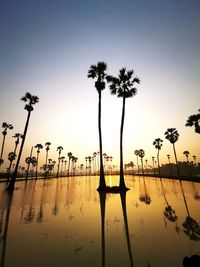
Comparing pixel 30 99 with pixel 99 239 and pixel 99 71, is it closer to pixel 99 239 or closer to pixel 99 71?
pixel 99 71

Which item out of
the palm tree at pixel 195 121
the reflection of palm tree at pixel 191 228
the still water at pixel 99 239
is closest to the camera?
the still water at pixel 99 239

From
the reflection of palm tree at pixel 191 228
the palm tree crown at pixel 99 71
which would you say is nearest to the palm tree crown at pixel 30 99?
the palm tree crown at pixel 99 71

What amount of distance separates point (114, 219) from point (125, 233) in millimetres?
2577

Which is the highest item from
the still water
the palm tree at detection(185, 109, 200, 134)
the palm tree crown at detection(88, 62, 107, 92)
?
the palm tree crown at detection(88, 62, 107, 92)

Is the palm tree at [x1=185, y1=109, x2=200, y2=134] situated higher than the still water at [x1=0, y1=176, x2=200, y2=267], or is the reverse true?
the palm tree at [x1=185, y1=109, x2=200, y2=134]

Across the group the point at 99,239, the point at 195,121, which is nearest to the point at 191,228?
the point at 99,239

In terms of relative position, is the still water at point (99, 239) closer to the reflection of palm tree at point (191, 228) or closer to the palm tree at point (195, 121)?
the reflection of palm tree at point (191, 228)

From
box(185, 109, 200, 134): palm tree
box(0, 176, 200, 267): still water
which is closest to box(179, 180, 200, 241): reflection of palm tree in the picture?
box(0, 176, 200, 267): still water

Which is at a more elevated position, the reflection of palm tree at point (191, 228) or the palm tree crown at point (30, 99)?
the palm tree crown at point (30, 99)

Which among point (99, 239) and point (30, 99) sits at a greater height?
point (30, 99)

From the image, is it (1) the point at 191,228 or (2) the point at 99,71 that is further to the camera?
(2) the point at 99,71

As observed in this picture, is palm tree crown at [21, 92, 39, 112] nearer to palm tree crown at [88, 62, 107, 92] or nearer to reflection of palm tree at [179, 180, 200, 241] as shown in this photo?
palm tree crown at [88, 62, 107, 92]

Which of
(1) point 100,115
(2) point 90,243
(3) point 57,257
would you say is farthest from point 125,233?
(1) point 100,115

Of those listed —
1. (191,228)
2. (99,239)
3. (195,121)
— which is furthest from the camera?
(195,121)
